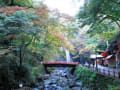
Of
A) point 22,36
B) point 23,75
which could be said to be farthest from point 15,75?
point 22,36

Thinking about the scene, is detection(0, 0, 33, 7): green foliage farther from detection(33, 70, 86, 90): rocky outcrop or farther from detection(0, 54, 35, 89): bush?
detection(33, 70, 86, 90): rocky outcrop

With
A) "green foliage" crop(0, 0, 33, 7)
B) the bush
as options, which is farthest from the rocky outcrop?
"green foliage" crop(0, 0, 33, 7)

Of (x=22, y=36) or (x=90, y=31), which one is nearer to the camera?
(x=22, y=36)

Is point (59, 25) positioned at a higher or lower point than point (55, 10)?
lower

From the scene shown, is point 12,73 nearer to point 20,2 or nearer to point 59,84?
point 59,84

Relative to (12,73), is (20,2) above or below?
above

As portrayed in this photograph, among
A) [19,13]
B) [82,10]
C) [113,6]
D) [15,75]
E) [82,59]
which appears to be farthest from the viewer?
[82,59]

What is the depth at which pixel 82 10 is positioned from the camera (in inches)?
385

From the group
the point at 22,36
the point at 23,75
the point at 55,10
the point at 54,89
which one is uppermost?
the point at 55,10

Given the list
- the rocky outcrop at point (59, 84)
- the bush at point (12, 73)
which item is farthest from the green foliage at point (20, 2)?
the rocky outcrop at point (59, 84)

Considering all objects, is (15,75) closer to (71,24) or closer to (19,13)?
(19,13)

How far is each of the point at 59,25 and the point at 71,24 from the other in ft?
4.58

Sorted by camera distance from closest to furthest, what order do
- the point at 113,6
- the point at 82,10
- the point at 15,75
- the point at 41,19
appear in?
1. the point at 113,6
2. the point at 82,10
3. the point at 41,19
4. the point at 15,75

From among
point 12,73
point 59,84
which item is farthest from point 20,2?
point 59,84
